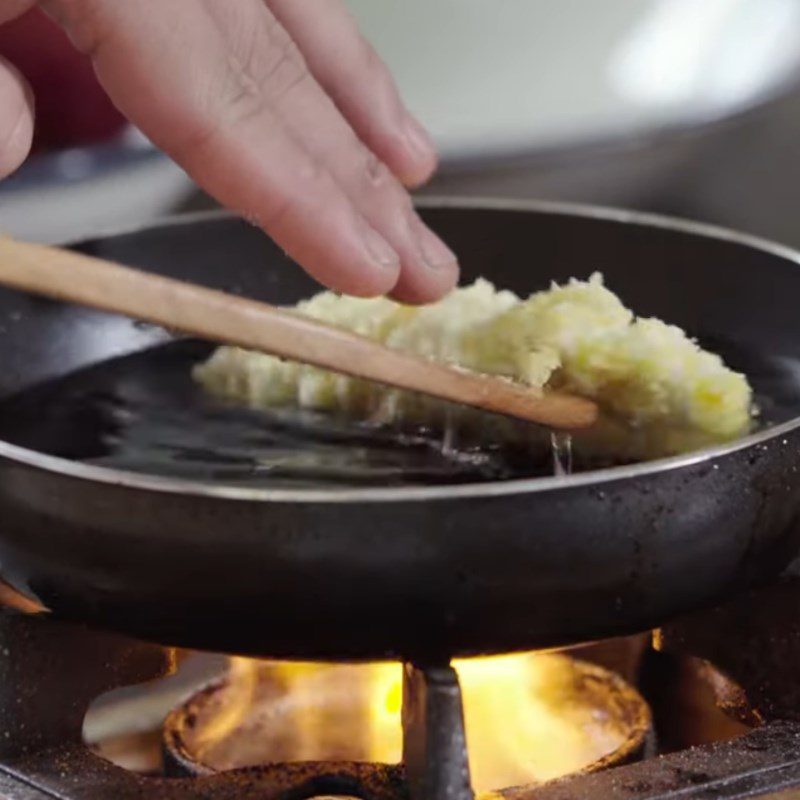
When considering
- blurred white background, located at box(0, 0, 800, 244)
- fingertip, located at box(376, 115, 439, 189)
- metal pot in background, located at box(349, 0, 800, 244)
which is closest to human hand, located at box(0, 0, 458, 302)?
fingertip, located at box(376, 115, 439, 189)

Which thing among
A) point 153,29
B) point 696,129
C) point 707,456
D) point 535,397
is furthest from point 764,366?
point 696,129

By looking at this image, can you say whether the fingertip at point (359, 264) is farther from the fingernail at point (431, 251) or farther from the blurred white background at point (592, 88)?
the blurred white background at point (592, 88)

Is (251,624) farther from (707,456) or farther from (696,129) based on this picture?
(696,129)

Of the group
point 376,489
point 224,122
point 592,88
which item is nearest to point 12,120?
point 224,122

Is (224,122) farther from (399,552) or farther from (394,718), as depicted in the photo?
(394,718)

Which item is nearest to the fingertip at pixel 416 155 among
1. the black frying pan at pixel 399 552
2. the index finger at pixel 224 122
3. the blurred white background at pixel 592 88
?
the index finger at pixel 224 122

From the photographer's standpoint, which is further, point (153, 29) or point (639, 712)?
point (639, 712)
